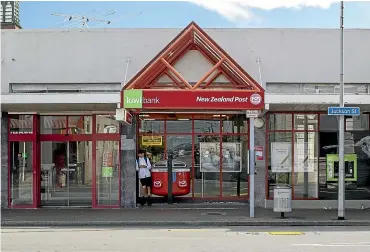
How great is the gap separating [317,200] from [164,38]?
7388mm

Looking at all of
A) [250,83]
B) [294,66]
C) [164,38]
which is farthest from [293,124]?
[164,38]

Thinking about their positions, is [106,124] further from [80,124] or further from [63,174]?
[63,174]

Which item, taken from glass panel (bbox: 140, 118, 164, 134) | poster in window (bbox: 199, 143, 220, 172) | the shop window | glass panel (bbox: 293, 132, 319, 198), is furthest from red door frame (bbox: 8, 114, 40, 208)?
the shop window

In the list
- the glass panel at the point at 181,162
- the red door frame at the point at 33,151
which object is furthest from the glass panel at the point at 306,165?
the red door frame at the point at 33,151

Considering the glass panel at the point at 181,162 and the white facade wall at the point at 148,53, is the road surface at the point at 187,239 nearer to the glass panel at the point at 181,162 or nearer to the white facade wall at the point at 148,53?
the glass panel at the point at 181,162

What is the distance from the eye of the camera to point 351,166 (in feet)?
56.5

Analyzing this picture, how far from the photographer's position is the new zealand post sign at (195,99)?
1460 cm

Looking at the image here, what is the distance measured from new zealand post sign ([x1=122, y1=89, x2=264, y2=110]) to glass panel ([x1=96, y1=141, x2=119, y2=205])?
283 cm

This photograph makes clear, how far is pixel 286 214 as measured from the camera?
15453mm

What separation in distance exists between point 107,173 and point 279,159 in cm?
573

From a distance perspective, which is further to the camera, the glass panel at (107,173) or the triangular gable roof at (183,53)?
the glass panel at (107,173)

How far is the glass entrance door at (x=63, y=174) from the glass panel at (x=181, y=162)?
9.66ft

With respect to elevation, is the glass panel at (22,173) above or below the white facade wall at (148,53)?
below

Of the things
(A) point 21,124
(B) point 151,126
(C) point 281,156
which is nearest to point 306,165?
(C) point 281,156
